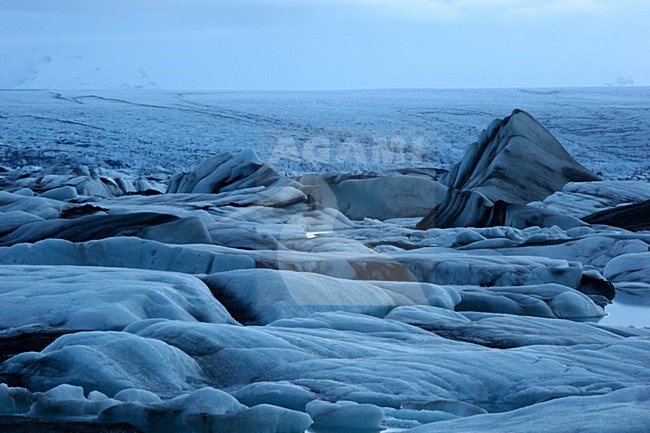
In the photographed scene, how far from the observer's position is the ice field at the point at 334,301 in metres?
3.80

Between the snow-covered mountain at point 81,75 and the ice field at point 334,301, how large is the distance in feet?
171

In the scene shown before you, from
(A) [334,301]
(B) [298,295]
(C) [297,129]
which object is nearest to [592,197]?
(A) [334,301]

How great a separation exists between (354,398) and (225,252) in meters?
3.88

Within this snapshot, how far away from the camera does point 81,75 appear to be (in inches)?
2785

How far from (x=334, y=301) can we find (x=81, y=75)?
67711 mm

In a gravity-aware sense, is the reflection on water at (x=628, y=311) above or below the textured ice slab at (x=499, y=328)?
below

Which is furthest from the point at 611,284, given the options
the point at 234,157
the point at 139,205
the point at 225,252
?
the point at 234,157

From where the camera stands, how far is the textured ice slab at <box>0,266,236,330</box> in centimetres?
516

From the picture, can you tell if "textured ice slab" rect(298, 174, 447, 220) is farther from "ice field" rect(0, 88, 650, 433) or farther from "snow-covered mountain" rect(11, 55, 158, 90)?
"snow-covered mountain" rect(11, 55, 158, 90)

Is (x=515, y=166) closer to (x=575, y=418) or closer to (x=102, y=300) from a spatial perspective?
(x=102, y=300)

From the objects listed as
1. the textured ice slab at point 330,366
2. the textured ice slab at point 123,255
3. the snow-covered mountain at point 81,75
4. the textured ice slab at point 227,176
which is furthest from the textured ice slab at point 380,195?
the snow-covered mountain at point 81,75

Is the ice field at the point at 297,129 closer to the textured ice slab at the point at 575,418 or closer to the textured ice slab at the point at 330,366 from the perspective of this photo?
the textured ice slab at the point at 330,366

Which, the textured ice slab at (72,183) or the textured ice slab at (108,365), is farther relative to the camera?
the textured ice slab at (72,183)

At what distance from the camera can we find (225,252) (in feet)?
25.5
